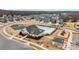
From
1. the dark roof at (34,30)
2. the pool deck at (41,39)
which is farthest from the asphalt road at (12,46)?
the dark roof at (34,30)

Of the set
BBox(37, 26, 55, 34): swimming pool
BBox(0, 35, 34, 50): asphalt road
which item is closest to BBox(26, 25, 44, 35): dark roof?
BBox(37, 26, 55, 34): swimming pool

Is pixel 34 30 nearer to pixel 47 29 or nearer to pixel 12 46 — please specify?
pixel 47 29

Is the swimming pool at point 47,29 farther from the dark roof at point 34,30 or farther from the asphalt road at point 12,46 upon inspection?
the asphalt road at point 12,46

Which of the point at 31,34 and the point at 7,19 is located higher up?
the point at 7,19

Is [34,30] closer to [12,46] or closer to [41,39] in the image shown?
[41,39]

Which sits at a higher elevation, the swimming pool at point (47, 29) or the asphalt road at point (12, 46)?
the swimming pool at point (47, 29)

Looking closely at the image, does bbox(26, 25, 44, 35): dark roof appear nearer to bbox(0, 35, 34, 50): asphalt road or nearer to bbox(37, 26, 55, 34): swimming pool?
bbox(37, 26, 55, 34): swimming pool

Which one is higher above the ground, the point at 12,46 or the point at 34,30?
the point at 34,30

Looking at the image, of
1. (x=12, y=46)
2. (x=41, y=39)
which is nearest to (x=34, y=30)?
(x=41, y=39)

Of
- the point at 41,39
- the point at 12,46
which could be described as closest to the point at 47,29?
the point at 41,39
